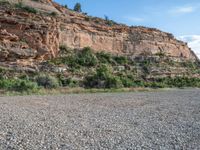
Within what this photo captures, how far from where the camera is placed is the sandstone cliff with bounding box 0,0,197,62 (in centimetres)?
3403

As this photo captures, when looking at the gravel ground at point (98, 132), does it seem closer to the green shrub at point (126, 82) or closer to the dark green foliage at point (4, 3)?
the green shrub at point (126, 82)

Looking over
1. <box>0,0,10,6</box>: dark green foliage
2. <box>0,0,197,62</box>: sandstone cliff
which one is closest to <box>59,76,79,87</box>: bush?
<box>0,0,197,62</box>: sandstone cliff

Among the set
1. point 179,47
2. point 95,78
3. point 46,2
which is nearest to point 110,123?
point 95,78

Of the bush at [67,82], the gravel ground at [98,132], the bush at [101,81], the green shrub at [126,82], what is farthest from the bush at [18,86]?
the gravel ground at [98,132]

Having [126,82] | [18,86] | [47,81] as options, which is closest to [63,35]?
[126,82]

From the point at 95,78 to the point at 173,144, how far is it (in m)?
27.9

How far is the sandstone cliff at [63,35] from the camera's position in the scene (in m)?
34.0

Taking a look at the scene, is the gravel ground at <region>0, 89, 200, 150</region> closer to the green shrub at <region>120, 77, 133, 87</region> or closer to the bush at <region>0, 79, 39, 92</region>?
the bush at <region>0, 79, 39, 92</region>

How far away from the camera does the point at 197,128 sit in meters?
10.7

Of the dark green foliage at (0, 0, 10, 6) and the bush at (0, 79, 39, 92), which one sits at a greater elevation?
the dark green foliage at (0, 0, 10, 6)

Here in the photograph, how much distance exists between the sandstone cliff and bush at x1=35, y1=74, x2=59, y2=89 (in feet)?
10.9

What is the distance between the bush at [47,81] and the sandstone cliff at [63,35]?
332cm

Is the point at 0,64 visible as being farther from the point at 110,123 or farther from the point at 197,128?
the point at 197,128

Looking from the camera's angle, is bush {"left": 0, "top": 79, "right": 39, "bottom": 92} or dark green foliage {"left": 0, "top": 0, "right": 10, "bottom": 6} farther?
dark green foliage {"left": 0, "top": 0, "right": 10, "bottom": 6}
